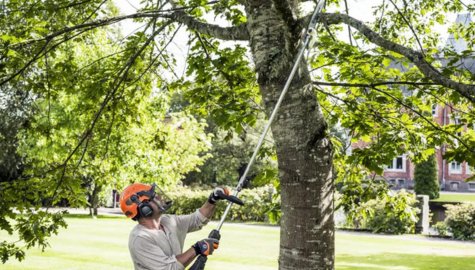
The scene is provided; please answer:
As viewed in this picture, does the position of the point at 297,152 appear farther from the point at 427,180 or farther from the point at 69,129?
the point at 427,180

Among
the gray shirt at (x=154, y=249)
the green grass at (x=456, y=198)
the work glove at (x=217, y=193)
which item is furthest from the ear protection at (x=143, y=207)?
the green grass at (x=456, y=198)

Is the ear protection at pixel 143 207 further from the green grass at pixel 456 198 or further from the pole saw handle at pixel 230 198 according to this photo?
the green grass at pixel 456 198

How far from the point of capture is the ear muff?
4.12 meters

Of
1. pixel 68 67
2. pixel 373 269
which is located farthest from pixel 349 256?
pixel 68 67

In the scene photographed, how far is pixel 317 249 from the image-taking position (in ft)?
14.0

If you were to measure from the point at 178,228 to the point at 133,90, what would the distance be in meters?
4.55

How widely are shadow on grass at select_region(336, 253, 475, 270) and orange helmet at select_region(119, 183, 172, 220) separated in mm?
10522

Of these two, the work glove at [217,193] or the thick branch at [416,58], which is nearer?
the thick branch at [416,58]

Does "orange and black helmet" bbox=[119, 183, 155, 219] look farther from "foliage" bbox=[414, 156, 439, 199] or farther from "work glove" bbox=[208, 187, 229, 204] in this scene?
"foliage" bbox=[414, 156, 439, 199]

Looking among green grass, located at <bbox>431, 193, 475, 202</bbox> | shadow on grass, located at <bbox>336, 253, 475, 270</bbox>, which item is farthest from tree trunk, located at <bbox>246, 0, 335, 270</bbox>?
green grass, located at <bbox>431, 193, 475, 202</bbox>

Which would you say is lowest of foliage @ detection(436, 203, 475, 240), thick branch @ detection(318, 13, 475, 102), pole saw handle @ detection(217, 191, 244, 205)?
foliage @ detection(436, 203, 475, 240)

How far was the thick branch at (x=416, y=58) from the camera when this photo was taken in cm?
364

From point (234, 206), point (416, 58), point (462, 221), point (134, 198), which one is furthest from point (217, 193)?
point (234, 206)

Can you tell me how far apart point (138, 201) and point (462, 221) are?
846 inches
